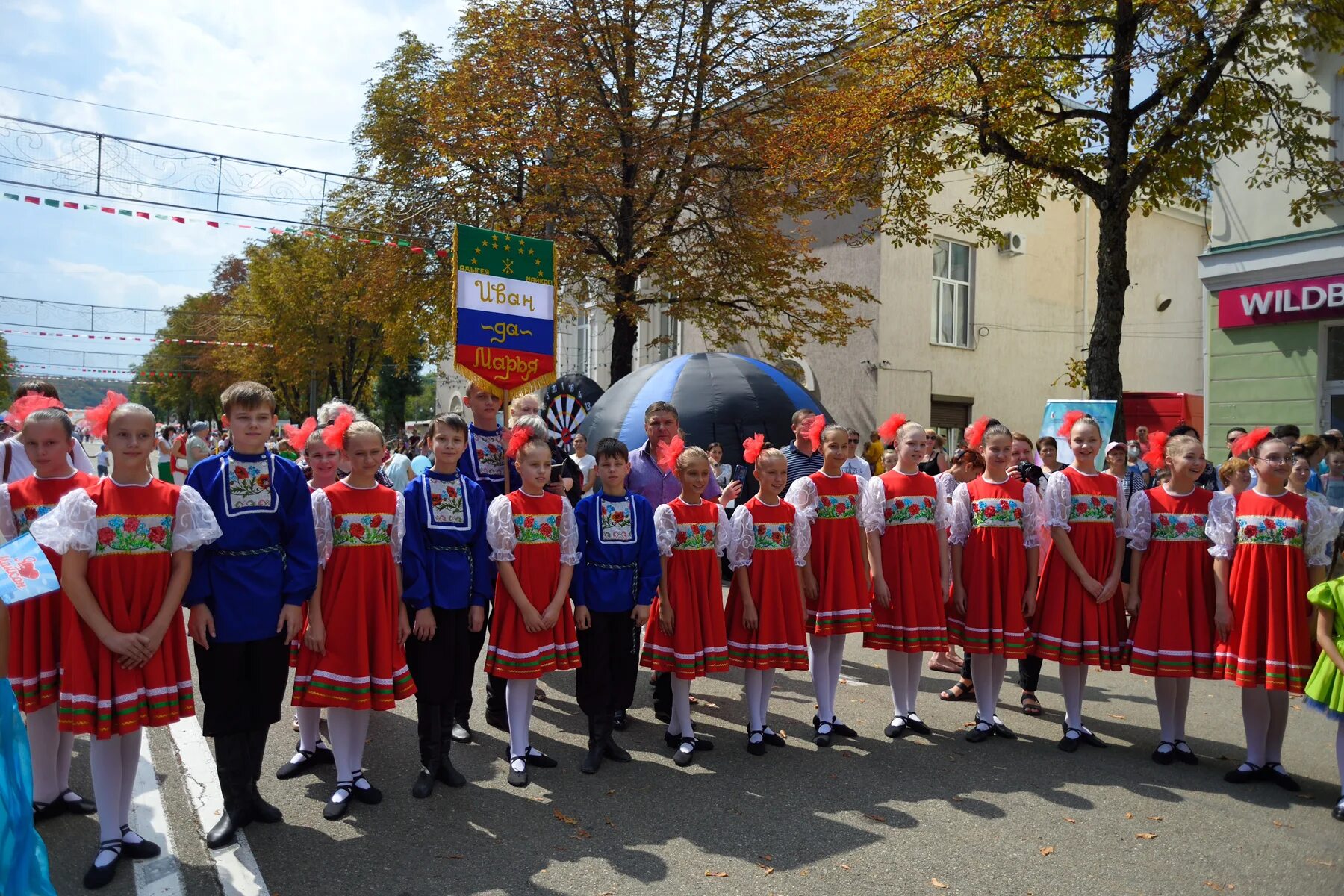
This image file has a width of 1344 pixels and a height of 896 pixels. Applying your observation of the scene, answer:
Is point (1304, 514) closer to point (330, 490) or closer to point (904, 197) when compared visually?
point (330, 490)

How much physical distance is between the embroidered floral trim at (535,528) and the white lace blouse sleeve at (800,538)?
1.55m

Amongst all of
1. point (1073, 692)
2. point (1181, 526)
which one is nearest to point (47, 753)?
point (1073, 692)

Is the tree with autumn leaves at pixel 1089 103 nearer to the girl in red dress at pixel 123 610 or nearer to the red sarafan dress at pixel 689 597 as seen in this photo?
the red sarafan dress at pixel 689 597

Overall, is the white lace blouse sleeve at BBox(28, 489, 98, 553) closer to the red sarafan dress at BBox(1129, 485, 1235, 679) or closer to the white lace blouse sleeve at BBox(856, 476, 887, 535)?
the white lace blouse sleeve at BBox(856, 476, 887, 535)

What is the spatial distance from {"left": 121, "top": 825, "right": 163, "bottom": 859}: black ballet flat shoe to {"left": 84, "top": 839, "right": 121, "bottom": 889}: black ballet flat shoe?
62mm

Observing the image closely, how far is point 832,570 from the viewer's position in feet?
20.1

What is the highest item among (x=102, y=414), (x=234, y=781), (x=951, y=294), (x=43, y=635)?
(x=951, y=294)

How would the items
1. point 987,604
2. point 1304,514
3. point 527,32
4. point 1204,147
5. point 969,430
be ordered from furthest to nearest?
1. point 527,32
2. point 1204,147
3. point 969,430
4. point 987,604
5. point 1304,514

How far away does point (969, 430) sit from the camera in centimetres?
717

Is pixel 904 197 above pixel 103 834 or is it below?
above

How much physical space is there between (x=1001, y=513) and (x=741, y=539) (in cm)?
167

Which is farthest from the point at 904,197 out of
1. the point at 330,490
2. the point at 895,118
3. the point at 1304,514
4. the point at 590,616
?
the point at 330,490

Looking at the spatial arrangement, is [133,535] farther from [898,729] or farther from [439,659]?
[898,729]

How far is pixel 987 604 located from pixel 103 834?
4.82 metres
